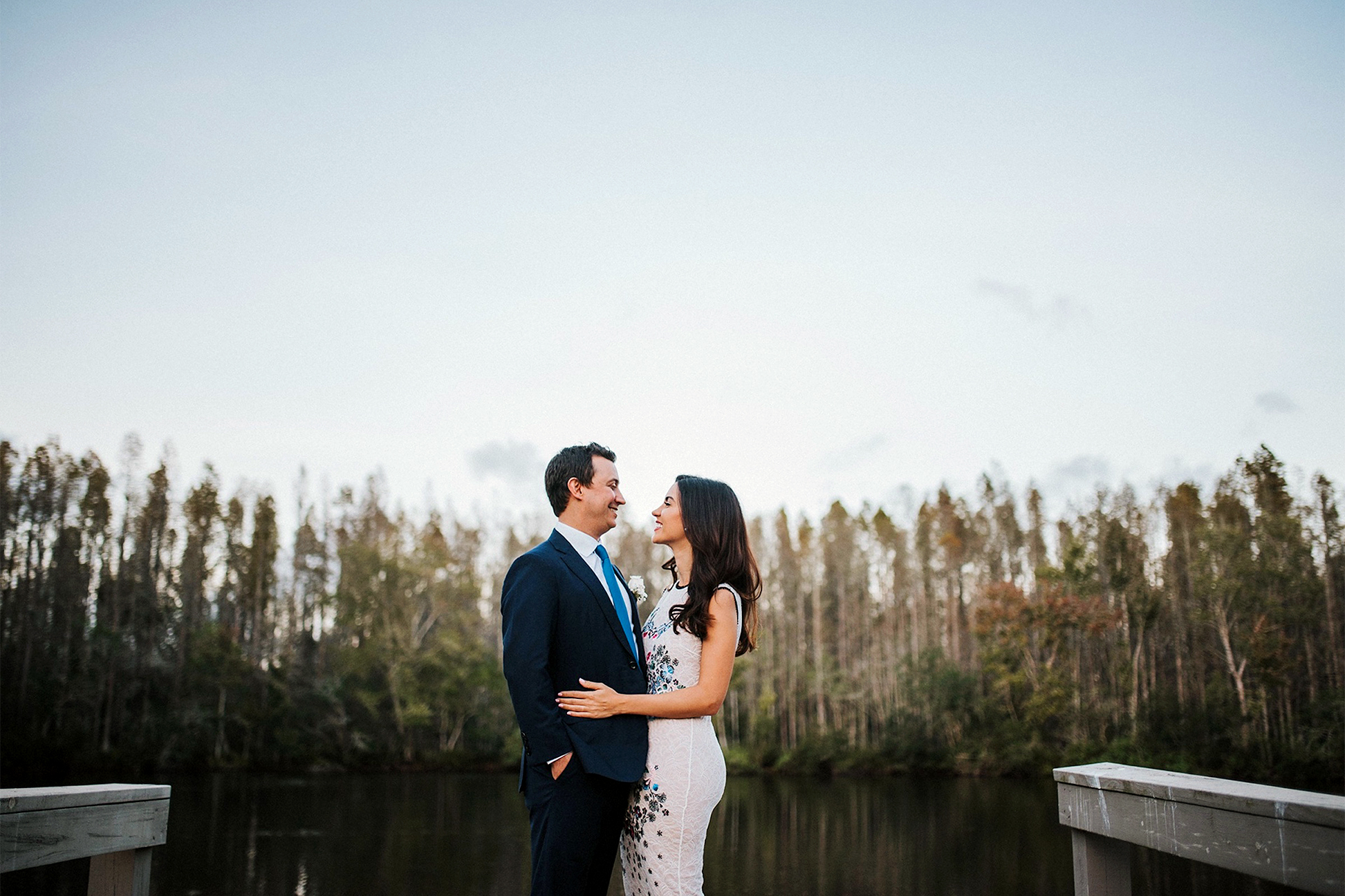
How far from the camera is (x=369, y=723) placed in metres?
28.0

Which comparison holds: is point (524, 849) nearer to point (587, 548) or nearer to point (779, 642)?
point (587, 548)

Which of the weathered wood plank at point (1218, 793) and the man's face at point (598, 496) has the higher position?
the man's face at point (598, 496)

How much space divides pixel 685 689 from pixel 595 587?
40 cm

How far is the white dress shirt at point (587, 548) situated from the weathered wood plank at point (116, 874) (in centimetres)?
144

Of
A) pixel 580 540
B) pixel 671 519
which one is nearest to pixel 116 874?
pixel 580 540

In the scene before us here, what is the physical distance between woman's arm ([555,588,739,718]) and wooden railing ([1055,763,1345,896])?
954mm

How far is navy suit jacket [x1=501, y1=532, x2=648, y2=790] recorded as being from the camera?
2.48 meters

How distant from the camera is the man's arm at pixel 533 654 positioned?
2471 millimetres

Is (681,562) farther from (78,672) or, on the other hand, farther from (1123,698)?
(78,672)

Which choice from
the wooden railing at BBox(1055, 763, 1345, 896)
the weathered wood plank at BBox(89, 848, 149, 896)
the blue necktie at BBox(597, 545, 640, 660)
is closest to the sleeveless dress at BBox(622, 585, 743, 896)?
the blue necktie at BBox(597, 545, 640, 660)

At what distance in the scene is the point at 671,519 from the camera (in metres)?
2.79

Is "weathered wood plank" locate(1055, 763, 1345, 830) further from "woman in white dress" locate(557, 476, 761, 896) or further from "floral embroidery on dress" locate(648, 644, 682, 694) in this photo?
"floral embroidery on dress" locate(648, 644, 682, 694)

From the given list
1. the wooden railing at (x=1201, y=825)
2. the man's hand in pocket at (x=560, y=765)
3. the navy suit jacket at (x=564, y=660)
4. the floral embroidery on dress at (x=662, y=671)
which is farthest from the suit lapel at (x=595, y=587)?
the wooden railing at (x=1201, y=825)

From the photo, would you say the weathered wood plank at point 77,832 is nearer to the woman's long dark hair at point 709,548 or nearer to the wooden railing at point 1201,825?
the woman's long dark hair at point 709,548
